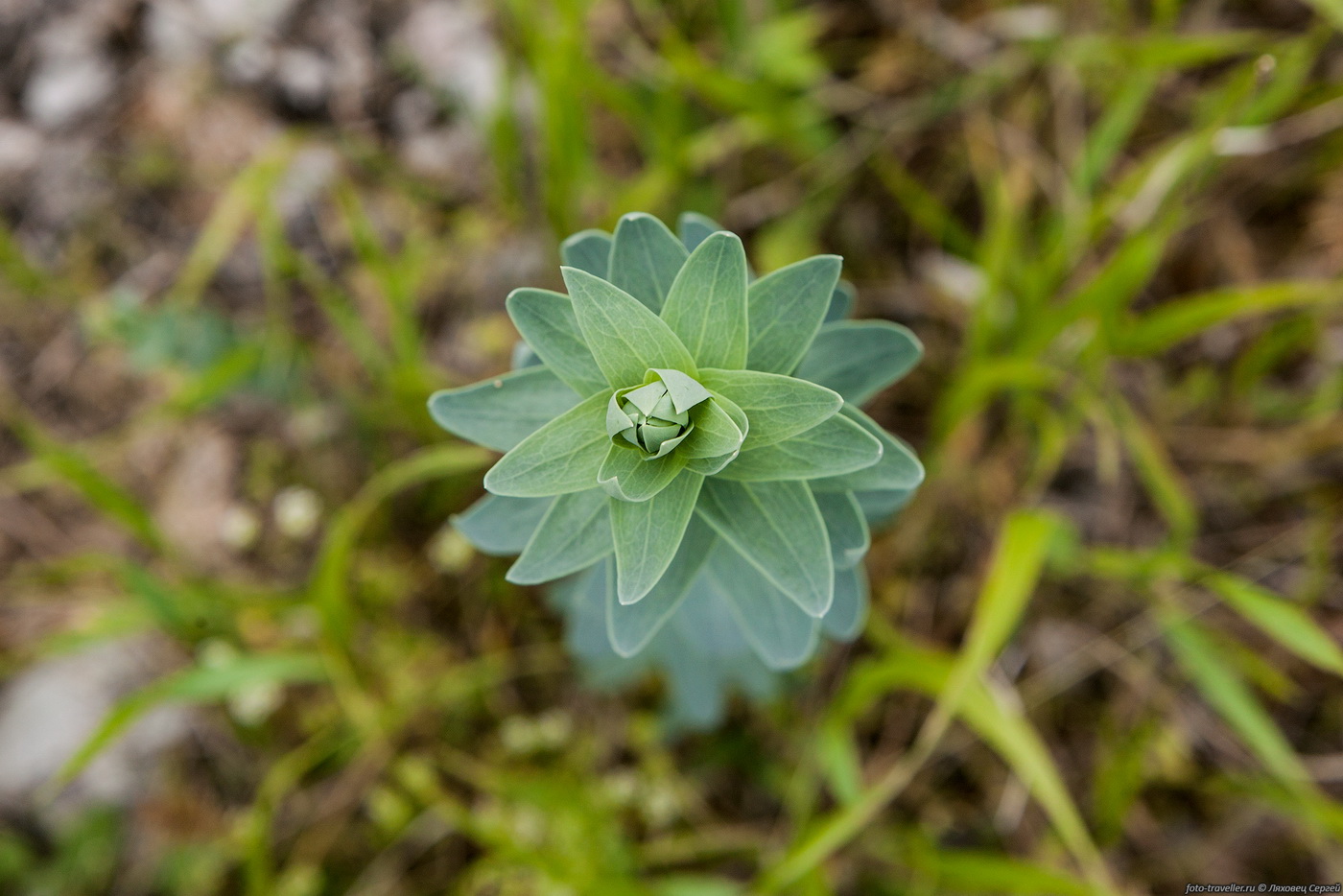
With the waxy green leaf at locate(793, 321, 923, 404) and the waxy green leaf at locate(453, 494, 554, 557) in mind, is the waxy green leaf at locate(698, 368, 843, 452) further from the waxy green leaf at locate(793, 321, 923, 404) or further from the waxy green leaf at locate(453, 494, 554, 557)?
the waxy green leaf at locate(453, 494, 554, 557)

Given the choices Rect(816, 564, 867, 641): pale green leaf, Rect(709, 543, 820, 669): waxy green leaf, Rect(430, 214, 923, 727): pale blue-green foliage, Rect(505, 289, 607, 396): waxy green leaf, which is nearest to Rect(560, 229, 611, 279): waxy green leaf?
Rect(430, 214, 923, 727): pale blue-green foliage

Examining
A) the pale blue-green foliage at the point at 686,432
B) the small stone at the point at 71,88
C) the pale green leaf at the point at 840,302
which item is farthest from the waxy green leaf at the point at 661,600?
the small stone at the point at 71,88

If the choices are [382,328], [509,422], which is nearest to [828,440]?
[509,422]

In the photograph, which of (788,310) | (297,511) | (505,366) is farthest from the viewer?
(505,366)

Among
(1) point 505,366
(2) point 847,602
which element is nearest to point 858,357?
(2) point 847,602

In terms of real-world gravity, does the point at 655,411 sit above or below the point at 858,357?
above

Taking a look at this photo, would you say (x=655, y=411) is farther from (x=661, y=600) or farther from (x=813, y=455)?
(x=661, y=600)

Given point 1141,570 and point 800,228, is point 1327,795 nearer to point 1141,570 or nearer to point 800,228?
point 1141,570
